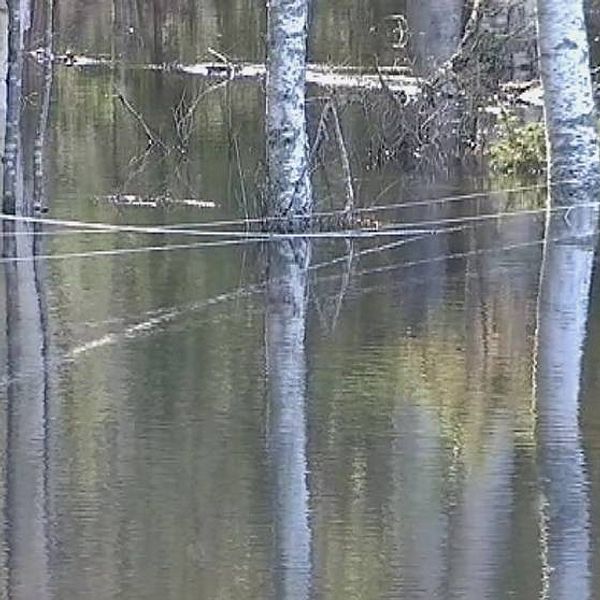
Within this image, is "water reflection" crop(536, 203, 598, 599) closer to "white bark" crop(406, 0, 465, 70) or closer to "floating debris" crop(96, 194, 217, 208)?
"floating debris" crop(96, 194, 217, 208)

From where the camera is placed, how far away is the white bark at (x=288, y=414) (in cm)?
684

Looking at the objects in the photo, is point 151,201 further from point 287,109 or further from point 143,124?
point 143,124

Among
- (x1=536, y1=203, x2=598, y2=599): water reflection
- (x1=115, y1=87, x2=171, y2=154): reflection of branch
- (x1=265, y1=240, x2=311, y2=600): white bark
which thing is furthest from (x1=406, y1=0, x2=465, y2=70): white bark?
(x1=265, y1=240, x2=311, y2=600): white bark

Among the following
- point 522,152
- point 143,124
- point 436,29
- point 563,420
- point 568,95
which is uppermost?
point 436,29

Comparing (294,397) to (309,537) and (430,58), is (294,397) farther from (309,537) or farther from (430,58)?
(430,58)

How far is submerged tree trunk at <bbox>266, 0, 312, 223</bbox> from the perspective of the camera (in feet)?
46.5

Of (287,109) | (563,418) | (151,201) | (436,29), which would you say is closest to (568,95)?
(287,109)

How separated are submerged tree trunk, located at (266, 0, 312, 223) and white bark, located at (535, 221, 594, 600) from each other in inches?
77.8

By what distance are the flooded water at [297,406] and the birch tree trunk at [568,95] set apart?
55 centimetres

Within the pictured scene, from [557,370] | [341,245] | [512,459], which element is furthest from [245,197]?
[512,459]

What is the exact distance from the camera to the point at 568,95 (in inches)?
646

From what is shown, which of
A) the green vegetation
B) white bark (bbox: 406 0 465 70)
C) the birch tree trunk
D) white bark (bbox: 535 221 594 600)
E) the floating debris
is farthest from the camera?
white bark (bbox: 406 0 465 70)

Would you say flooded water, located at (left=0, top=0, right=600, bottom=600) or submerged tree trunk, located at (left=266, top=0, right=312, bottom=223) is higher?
submerged tree trunk, located at (left=266, top=0, right=312, bottom=223)

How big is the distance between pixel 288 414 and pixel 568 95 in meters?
8.15
